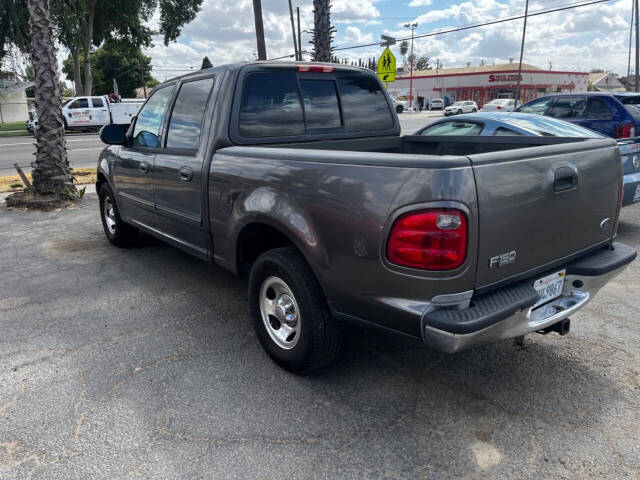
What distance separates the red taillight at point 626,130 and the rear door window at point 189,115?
7281 mm

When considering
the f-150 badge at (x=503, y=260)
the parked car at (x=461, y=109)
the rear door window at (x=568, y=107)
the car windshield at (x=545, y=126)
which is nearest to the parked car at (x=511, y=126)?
the car windshield at (x=545, y=126)

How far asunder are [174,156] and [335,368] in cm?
211

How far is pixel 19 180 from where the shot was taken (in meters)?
11.3

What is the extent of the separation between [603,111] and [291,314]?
7.97 m

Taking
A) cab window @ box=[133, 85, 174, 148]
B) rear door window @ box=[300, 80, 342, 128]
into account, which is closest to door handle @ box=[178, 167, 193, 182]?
cab window @ box=[133, 85, 174, 148]

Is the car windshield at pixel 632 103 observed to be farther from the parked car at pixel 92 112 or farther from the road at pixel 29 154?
the parked car at pixel 92 112

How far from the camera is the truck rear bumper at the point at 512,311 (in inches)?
89.0

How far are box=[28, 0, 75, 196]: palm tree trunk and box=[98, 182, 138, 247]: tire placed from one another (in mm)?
3148

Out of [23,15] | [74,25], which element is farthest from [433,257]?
[74,25]

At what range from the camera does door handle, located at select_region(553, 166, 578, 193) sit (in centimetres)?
259

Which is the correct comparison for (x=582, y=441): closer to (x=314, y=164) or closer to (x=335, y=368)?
(x=335, y=368)

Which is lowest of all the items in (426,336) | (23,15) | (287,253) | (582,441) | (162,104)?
(582,441)

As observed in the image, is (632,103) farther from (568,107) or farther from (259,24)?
(259,24)

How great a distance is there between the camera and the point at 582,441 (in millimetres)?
2516
